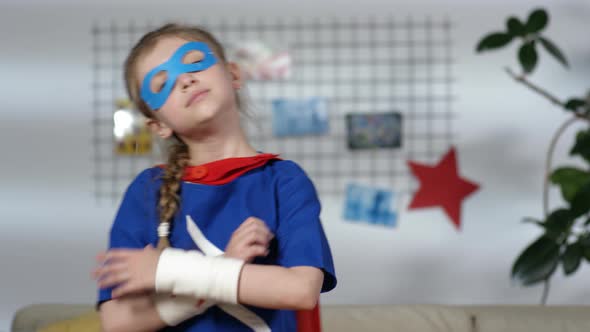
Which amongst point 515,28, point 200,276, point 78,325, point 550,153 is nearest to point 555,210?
point 550,153

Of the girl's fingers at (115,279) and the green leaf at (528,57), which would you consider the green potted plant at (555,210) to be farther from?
the girl's fingers at (115,279)

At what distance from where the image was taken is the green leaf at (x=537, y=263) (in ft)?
7.48

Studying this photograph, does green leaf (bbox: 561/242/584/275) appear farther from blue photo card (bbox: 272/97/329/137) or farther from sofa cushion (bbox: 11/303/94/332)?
sofa cushion (bbox: 11/303/94/332)

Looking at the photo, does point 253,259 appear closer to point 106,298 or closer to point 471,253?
point 106,298

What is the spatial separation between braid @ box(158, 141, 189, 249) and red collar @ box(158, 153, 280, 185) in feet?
0.06

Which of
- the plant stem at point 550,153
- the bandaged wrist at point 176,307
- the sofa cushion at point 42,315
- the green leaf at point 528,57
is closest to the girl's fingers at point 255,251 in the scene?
the bandaged wrist at point 176,307

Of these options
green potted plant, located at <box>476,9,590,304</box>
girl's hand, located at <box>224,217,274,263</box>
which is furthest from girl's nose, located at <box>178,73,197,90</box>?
green potted plant, located at <box>476,9,590,304</box>

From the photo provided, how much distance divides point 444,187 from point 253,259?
5.79 feet

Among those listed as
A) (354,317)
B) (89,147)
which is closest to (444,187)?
(354,317)

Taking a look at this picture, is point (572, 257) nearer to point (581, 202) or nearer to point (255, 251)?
point (581, 202)

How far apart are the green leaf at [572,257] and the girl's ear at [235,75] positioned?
1434mm

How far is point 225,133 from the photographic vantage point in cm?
114

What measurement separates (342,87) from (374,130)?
0.19 m

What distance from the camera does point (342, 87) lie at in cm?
278
